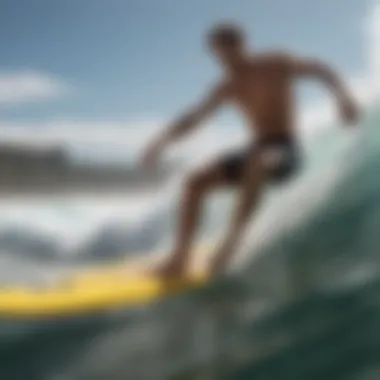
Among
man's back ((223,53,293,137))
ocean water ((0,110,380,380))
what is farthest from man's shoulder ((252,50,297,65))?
ocean water ((0,110,380,380))

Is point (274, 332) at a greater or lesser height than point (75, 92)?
lesser

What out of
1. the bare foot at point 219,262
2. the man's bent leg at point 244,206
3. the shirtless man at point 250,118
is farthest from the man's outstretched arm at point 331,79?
the bare foot at point 219,262

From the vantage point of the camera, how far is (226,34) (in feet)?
3.47

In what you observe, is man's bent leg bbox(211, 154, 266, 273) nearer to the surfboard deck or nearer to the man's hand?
the surfboard deck

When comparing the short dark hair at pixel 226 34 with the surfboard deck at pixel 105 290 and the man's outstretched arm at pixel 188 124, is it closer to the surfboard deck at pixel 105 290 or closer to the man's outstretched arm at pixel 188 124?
the man's outstretched arm at pixel 188 124

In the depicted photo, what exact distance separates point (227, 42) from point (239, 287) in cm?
30

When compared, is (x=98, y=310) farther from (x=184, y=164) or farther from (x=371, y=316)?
(x=371, y=316)

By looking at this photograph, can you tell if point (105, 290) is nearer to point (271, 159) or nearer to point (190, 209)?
point (190, 209)

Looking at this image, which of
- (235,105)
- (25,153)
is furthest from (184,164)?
(25,153)

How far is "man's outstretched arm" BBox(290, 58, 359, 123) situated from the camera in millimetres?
1054

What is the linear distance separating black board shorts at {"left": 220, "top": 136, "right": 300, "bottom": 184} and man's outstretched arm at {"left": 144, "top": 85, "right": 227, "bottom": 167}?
0.19 ft

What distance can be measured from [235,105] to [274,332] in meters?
0.28

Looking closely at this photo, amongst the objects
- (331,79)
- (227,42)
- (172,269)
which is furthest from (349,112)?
(172,269)

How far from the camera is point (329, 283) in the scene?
1.04 meters
